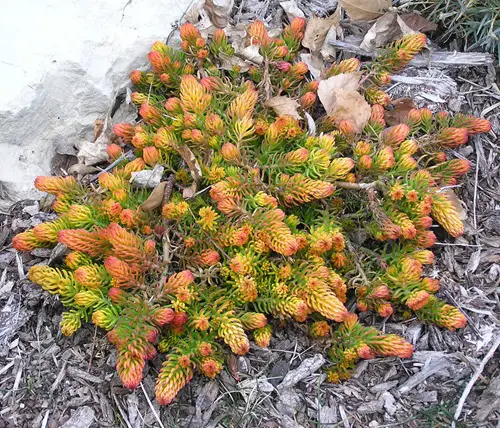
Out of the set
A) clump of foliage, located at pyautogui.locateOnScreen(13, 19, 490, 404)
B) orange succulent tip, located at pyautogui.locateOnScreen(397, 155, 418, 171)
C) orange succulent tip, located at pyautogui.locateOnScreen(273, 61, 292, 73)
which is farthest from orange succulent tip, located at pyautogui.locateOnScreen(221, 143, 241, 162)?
orange succulent tip, located at pyautogui.locateOnScreen(397, 155, 418, 171)

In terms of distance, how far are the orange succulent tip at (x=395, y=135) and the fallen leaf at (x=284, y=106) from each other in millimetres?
520

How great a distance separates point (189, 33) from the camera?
369 centimetres

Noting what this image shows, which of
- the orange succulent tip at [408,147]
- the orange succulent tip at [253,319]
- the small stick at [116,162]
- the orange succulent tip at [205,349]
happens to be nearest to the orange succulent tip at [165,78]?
the small stick at [116,162]

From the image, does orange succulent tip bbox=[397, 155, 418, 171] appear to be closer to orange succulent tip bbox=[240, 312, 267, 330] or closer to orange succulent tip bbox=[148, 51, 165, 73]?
orange succulent tip bbox=[240, 312, 267, 330]

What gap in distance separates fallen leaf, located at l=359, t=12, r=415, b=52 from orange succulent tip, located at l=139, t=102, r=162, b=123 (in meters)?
1.53

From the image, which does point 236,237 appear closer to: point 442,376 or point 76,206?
point 76,206

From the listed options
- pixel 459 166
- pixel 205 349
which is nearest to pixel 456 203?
pixel 459 166

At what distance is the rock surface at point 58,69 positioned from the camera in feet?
11.7

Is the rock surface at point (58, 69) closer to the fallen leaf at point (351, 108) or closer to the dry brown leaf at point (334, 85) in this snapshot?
the dry brown leaf at point (334, 85)

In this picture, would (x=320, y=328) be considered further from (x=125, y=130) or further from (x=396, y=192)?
(x=125, y=130)

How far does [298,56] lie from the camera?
398cm

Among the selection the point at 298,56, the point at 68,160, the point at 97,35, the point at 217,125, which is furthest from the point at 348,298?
the point at 97,35

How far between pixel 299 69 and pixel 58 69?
152cm

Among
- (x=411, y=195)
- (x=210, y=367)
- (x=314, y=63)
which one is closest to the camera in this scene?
(x=210, y=367)
